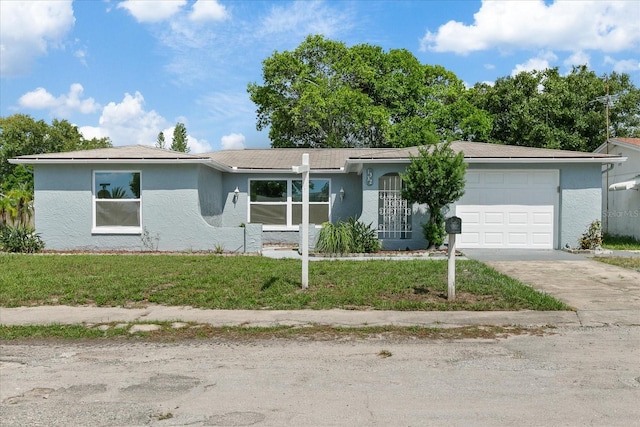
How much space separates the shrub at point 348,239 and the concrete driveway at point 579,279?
8.64ft

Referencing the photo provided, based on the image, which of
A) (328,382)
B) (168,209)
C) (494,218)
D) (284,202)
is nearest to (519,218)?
(494,218)

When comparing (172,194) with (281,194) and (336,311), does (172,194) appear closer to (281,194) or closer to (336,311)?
(281,194)

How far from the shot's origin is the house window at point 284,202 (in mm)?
17875

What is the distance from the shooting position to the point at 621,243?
17.0 m

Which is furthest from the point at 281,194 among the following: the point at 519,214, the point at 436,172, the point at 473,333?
the point at 473,333

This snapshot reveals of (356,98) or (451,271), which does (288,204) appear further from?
(356,98)

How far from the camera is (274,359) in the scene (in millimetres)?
5535

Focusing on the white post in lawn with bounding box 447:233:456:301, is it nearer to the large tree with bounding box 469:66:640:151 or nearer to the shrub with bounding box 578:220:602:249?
the shrub with bounding box 578:220:602:249

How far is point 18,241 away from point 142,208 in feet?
11.3

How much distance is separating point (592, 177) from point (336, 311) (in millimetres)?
10928

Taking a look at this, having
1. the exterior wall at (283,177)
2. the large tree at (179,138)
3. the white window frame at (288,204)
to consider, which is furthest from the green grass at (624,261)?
the large tree at (179,138)

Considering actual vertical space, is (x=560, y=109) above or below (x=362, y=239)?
above

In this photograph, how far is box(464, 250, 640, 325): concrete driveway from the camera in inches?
294

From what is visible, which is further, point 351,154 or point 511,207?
point 351,154
